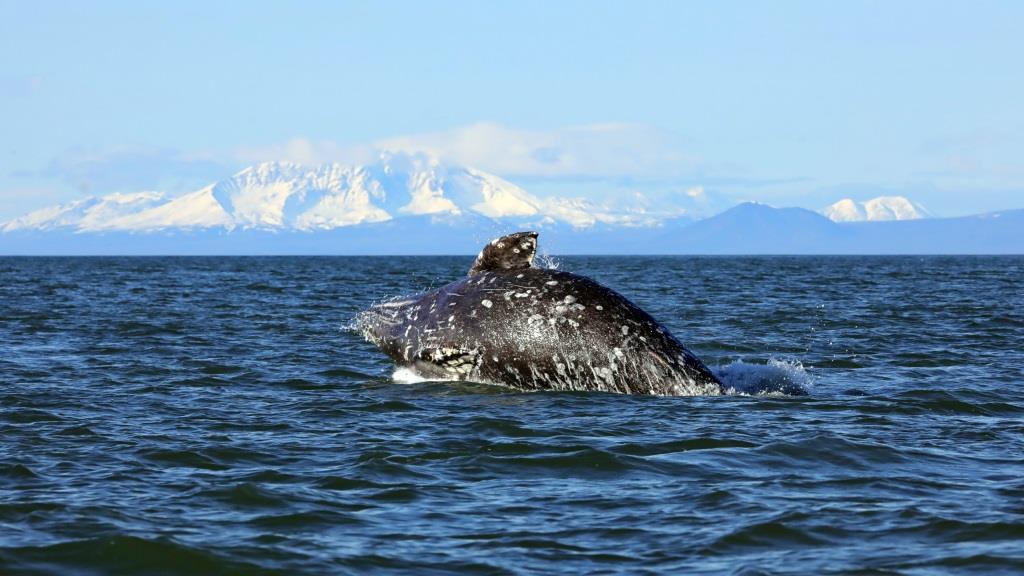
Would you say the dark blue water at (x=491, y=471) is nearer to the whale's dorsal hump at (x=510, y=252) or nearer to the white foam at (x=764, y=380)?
the white foam at (x=764, y=380)

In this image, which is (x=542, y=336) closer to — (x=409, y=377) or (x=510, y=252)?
(x=510, y=252)

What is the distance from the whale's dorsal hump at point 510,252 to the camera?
16.4m

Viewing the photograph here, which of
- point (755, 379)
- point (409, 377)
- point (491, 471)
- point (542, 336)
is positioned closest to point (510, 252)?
point (542, 336)

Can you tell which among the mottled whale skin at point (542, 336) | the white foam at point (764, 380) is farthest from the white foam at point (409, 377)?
the white foam at point (764, 380)

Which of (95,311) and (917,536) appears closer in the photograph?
(917,536)

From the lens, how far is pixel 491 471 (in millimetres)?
11383

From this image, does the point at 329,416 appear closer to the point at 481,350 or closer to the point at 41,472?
the point at 481,350

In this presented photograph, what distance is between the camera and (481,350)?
16.0 metres

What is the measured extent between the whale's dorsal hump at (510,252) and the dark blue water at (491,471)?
1.63 metres

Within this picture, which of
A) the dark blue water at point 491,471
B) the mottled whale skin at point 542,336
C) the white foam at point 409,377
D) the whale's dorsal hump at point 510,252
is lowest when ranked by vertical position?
the dark blue water at point 491,471

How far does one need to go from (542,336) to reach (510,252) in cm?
137

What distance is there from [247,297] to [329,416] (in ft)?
101

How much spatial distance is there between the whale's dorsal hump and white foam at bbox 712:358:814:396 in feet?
9.51

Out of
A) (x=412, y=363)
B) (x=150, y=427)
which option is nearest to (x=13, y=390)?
(x=150, y=427)
